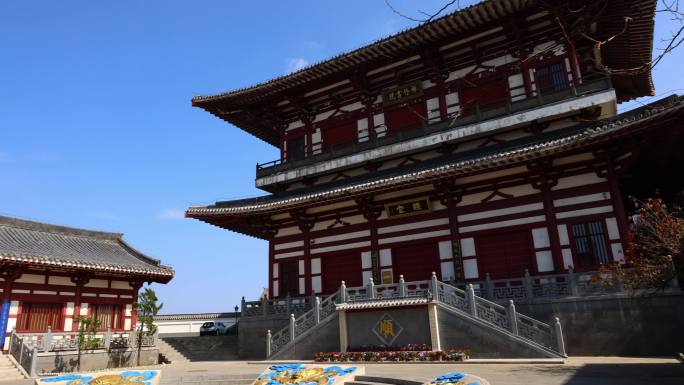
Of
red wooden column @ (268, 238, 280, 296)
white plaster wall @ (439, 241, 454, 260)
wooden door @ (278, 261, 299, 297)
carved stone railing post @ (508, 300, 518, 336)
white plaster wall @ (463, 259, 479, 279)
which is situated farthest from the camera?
red wooden column @ (268, 238, 280, 296)

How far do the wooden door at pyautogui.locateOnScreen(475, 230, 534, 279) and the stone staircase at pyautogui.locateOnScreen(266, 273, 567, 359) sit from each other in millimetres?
1609

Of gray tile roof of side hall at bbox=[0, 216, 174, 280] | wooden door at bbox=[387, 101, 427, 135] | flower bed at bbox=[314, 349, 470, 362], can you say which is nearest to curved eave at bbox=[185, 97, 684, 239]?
wooden door at bbox=[387, 101, 427, 135]

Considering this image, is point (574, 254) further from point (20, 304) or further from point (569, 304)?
point (20, 304)

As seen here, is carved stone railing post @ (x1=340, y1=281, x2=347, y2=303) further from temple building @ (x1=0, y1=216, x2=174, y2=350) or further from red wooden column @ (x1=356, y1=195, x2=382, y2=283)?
temple building @ (x1=0, y1=216, x2=174, y2=350)

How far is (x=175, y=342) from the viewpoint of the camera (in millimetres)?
21172

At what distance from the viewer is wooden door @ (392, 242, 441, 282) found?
698 inches

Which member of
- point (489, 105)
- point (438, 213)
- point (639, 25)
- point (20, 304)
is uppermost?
point (639, 25)

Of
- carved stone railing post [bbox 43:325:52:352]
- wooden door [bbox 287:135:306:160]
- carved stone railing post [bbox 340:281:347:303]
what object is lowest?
carved stone railing post [bbox 43:325:52:352]

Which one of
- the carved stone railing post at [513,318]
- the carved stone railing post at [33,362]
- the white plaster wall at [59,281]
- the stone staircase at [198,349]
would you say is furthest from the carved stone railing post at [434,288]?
the white plaster wall at [59,281]

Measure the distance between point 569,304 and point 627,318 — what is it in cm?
148

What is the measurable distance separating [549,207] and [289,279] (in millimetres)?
11052

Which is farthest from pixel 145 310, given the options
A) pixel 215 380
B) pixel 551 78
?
pixel 551 78

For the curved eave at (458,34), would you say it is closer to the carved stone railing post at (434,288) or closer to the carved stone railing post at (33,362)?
the carved stone railing post at (434,288)

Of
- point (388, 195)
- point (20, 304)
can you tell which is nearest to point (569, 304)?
point (388, 195)
